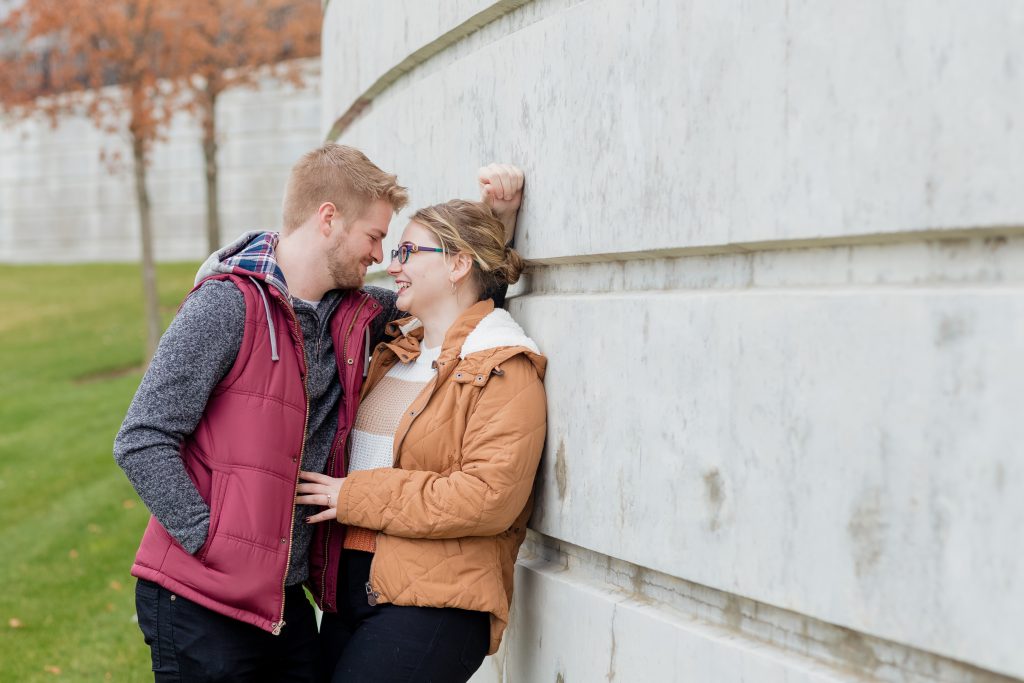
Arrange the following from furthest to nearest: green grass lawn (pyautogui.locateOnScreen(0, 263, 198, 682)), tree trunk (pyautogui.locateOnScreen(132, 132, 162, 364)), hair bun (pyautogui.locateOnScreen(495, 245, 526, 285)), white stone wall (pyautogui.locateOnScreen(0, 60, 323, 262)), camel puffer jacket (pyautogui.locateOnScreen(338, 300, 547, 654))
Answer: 1. white stone wall (pyautogui.locateOnScreen(0, 60, 323, 262))
2. tree trunk (pyautogui.locateOnScreen(132, 132, 162, 364))
3. green grass lawn (pyautogui.locateOnScreen(0, 263, 198, 682))
4. hair bun (pyautogui.locateOnScreen(495, 245, 526, 285))
5. camel puffer jacket (pyautogui.locateOnScreen(338, 300, 547, 654))

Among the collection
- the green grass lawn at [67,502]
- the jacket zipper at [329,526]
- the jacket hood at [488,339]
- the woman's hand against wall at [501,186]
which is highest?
the woman's hand against wall at [501,186]

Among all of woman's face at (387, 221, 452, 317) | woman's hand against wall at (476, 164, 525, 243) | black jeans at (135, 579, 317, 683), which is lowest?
black jeans at (135, 579, 317, 683)

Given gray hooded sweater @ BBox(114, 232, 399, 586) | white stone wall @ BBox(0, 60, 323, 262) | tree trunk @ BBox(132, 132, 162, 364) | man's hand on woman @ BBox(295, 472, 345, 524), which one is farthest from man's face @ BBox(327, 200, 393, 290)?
white stone wall @ BBox(0, 60, 323, 262)

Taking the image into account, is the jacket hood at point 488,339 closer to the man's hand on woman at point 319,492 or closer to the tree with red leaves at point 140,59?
the man's hand on woman at point 319,492

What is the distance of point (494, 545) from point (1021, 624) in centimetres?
158

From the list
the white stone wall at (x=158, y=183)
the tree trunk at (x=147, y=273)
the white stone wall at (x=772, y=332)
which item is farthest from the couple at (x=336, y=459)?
the white stone wall at (x=158, y=183)

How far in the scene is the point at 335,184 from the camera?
3.39 m

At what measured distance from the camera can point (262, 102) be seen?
28938 mm

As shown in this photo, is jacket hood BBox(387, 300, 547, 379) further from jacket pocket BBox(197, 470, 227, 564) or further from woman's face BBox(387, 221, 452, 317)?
jacket pocket BBox(197, 470, 227, 564)

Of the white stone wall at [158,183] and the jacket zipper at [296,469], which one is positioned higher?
the white stone wall at [158,183]

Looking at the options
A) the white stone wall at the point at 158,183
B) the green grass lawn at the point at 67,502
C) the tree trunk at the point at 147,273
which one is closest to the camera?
the green grass lawn at the point at 67,502

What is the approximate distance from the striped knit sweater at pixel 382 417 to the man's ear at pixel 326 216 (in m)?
0.46

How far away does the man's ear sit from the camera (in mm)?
3383

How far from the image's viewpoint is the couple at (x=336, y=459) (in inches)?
117
